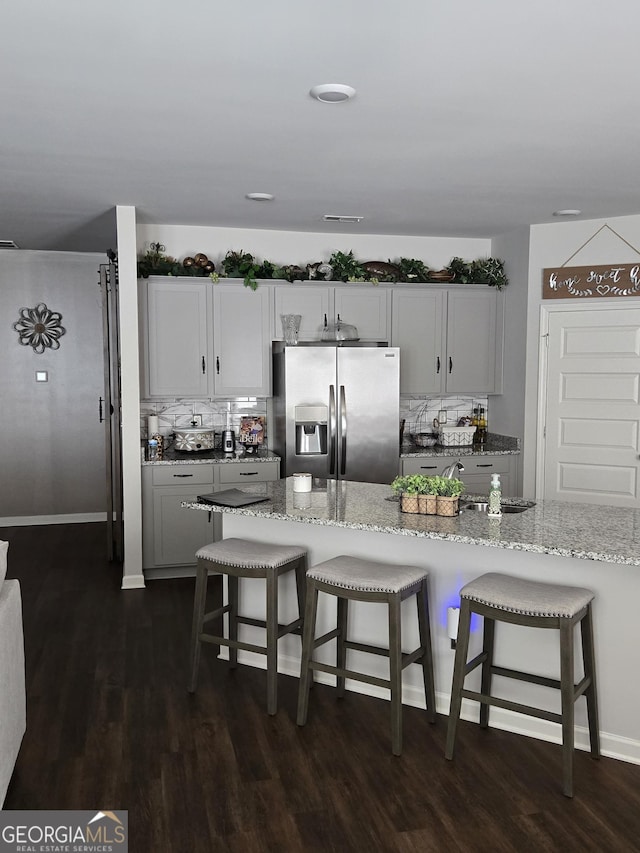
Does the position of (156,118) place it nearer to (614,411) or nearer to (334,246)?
(334,246)

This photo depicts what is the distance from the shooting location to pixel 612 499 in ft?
18.3

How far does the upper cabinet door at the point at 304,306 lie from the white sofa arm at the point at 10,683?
11.4ft

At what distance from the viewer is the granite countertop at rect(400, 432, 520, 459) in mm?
5984

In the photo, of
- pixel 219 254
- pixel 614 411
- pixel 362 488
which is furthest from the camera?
pixel 219 254

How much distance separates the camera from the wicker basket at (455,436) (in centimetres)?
643

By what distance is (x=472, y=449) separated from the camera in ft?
20.4

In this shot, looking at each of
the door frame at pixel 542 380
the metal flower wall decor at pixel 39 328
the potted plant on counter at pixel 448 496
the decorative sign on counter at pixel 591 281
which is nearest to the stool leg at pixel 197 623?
the potted plant on counter at pixel 448 496

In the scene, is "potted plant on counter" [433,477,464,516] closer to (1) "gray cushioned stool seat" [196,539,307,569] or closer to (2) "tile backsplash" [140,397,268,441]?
(1) "gray cushioned stool seat" [196,539,307,569]

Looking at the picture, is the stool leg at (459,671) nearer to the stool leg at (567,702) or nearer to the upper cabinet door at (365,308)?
the stool leg at (567,702)

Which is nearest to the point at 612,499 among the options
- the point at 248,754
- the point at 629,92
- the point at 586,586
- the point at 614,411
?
the point at 614,411

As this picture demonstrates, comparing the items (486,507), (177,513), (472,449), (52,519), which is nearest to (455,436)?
(472,449)

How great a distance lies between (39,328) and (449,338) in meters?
4.01

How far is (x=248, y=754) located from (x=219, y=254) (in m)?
4.05

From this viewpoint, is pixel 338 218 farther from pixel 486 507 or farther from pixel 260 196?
pixel 486 507
